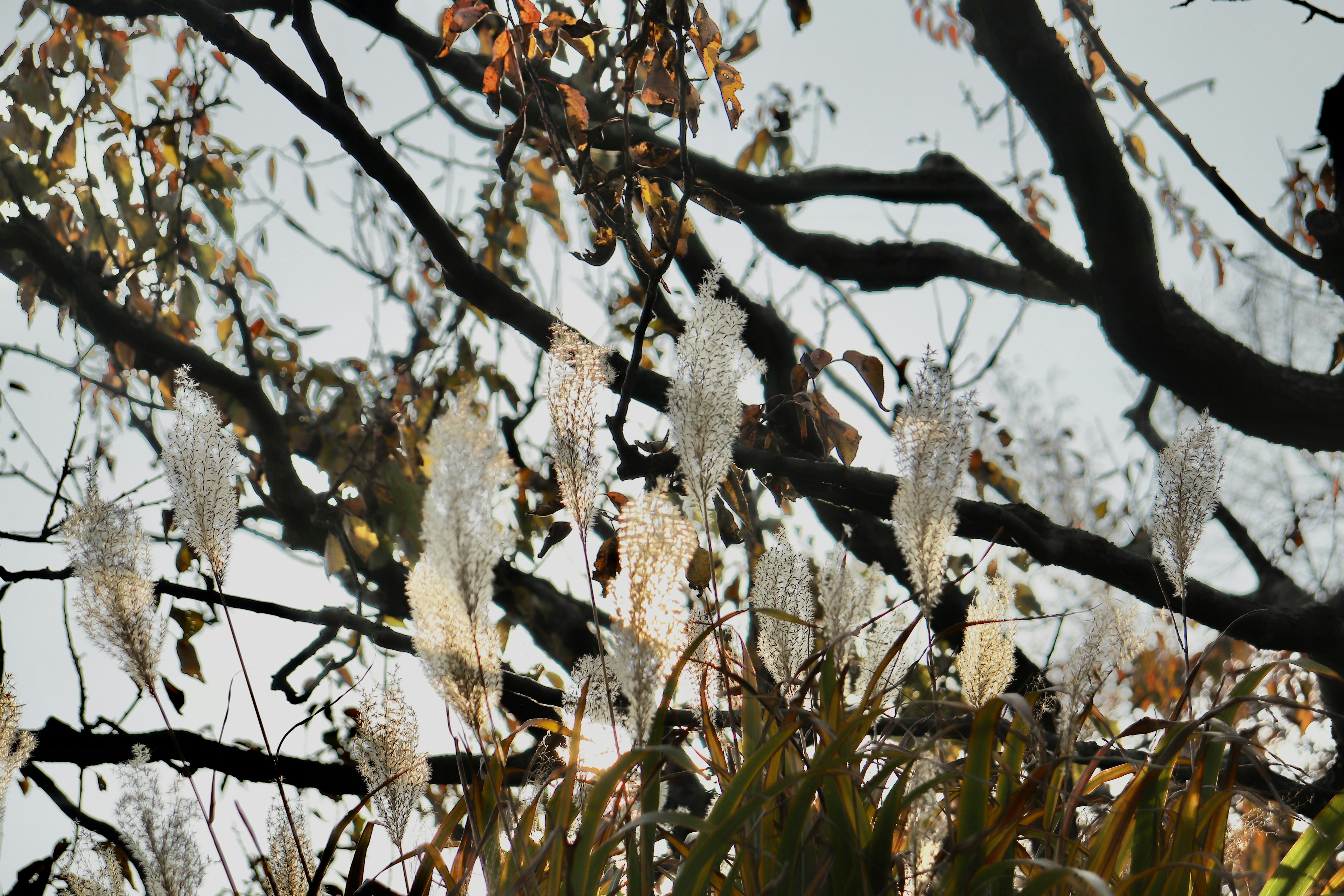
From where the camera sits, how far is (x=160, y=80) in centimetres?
315

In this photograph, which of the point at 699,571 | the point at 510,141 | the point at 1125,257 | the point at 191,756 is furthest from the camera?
the point at 1125,257

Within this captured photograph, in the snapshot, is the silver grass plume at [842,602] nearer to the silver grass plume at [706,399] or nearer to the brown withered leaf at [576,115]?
the silver grass plume at [706,399]

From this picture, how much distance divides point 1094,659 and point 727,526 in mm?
777

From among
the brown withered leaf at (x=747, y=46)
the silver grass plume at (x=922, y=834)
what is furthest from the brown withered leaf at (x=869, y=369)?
the brown withered leaf at (x=747, y=46)

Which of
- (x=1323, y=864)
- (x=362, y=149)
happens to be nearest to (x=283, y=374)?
(x=362, y=149)

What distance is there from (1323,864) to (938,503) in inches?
15.9

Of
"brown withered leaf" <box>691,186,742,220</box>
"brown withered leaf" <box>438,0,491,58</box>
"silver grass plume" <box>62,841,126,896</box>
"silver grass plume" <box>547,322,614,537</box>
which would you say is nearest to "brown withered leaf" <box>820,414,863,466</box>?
"brown withered leaf" <box>691,186,742,220</box>

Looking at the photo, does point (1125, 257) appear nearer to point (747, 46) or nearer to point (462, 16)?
point (747, 46)

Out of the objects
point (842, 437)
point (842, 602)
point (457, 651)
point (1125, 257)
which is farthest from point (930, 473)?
point (1125, 257)

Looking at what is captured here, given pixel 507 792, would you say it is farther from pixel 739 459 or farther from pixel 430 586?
pixel 739 459

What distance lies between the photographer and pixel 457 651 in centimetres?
64

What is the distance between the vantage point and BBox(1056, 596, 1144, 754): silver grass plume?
77 centimetres

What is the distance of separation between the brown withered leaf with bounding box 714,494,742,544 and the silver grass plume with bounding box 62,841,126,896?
37.3 inches

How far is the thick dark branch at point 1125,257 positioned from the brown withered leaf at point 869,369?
114 centimetres
